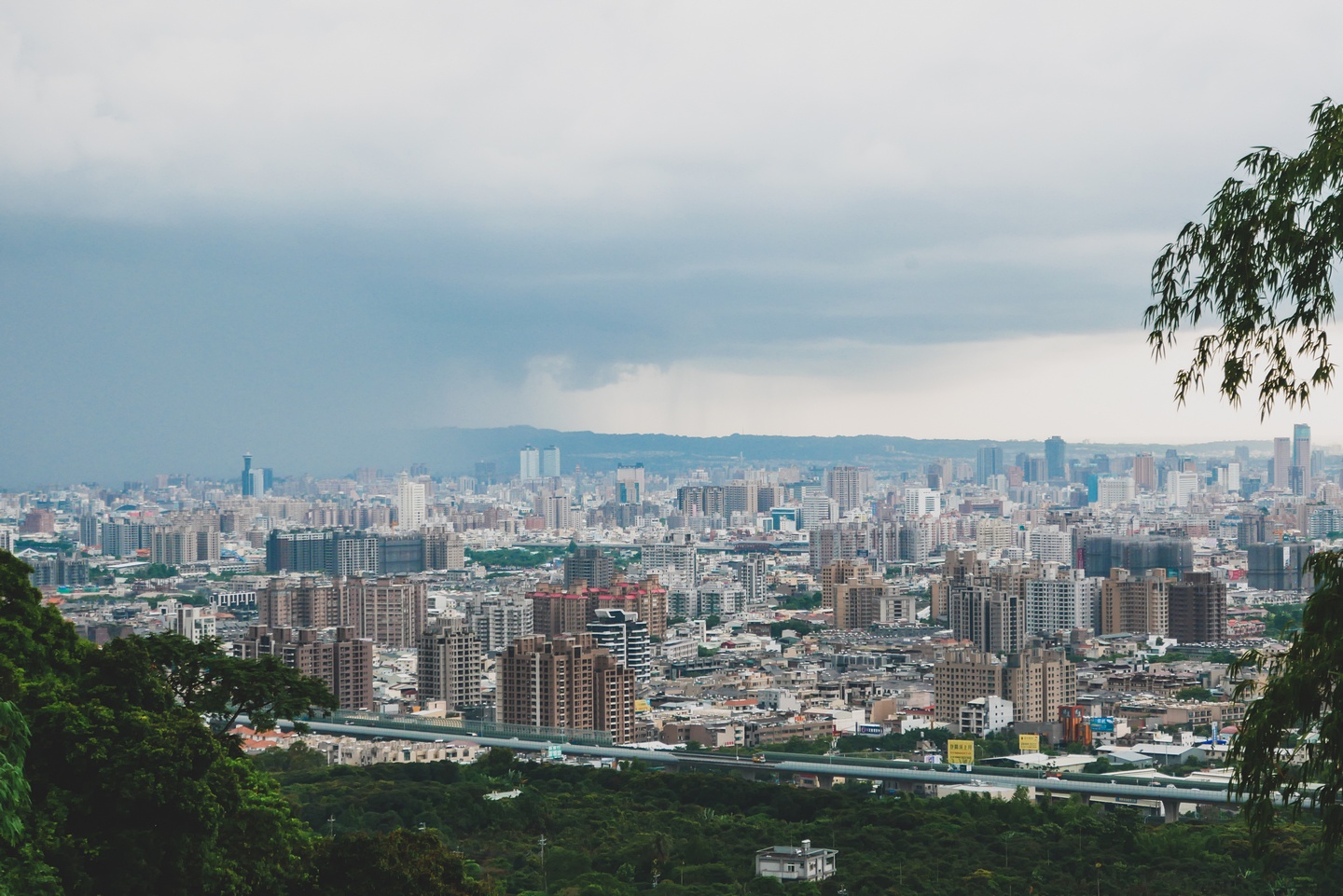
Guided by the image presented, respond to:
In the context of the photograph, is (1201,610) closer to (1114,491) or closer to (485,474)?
(1114,491)

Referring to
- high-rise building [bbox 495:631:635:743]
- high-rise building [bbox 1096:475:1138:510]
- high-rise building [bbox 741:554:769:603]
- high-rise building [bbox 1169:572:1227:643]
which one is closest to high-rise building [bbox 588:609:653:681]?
high-rise building [bbox 495:631:635:743]

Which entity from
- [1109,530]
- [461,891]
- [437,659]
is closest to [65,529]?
[1109,530]

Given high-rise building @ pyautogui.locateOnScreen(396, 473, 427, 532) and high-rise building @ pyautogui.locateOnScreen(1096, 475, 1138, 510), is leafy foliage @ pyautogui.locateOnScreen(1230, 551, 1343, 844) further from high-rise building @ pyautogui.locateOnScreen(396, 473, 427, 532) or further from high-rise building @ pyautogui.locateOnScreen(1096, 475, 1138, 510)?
high-rise building @ pyautogui.locateOnScreen(1096, 475, 1138, 510)

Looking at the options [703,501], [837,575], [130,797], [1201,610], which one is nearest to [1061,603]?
[1201,610]

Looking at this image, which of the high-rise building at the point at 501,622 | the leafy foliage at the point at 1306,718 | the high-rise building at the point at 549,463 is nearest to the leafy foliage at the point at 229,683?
the leafy foliage at the point at 1306,718

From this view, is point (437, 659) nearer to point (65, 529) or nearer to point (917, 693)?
point (917, 693)

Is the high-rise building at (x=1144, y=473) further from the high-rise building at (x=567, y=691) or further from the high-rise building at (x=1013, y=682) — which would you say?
the high-rise building at (x=567, y=691)
